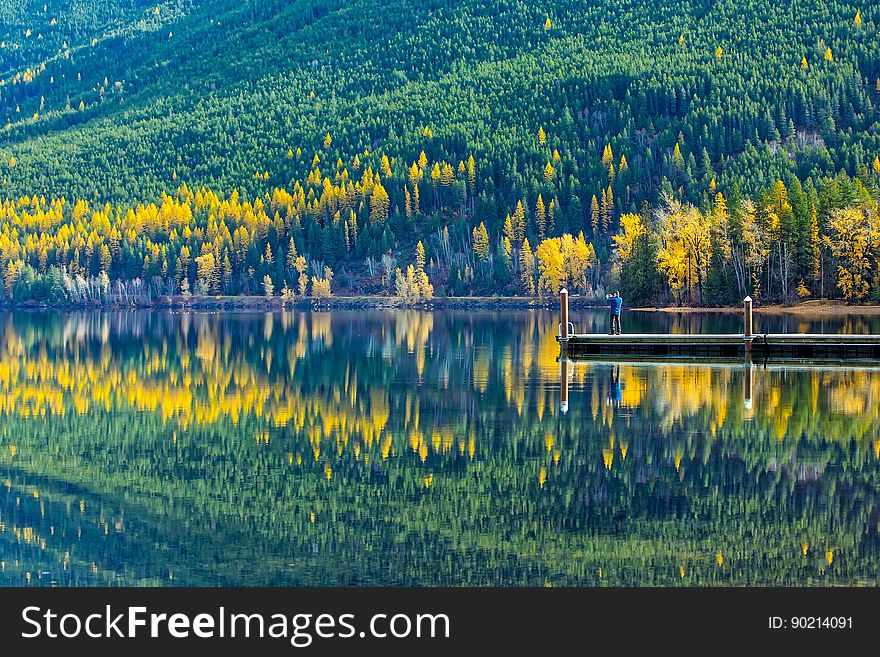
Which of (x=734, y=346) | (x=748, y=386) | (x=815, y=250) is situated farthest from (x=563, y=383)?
(x=815, y=250)

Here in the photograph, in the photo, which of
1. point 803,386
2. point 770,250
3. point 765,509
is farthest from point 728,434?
point 770,250

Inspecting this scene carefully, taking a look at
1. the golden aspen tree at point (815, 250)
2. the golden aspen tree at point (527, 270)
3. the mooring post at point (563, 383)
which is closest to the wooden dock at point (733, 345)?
the mooring post at point (563, 383)

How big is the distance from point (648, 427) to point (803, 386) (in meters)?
10.5

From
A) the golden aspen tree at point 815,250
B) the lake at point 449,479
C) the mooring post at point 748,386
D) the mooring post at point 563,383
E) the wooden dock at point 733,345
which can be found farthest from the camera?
the golden aspen tree at point 815,250

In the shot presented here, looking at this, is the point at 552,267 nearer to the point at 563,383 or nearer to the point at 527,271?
the point at 527,271

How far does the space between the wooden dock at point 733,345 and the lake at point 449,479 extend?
2.00 m

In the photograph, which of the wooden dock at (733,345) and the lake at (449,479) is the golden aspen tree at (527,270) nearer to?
the wooden dock at (733,345)

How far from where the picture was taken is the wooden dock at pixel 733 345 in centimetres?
5225

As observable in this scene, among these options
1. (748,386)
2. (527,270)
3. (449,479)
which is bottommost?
(449,479)

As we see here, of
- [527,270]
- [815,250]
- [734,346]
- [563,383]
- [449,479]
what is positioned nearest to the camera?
[449,479]

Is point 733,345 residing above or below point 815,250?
below

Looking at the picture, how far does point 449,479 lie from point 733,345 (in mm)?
28125

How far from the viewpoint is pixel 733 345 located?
54.2m
